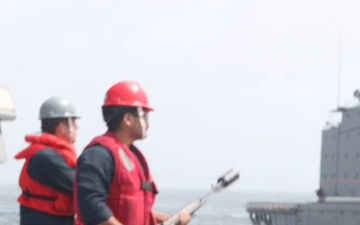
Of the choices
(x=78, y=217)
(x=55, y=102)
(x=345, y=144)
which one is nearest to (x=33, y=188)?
(x=55, y=102)

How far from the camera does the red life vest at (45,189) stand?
23.6 feet

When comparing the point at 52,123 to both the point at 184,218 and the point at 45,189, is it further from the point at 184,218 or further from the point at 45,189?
the point at 184,218

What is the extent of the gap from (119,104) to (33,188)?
4.55ft

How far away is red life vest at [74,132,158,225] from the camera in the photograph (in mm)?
6023

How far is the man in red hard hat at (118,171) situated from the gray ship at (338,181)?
101 ft

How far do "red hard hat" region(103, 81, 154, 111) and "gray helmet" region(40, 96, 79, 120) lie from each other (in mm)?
1383

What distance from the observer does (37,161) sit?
722 centimetres

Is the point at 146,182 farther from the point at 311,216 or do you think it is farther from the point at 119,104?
the point at 311,216

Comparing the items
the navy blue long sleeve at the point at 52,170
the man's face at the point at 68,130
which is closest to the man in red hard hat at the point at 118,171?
the navy blue long sleeve at the point at 52,170

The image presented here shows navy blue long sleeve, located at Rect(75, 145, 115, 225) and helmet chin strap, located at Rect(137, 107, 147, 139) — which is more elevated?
helmet chin strap, located at Rect(137, 107, 147, 139)

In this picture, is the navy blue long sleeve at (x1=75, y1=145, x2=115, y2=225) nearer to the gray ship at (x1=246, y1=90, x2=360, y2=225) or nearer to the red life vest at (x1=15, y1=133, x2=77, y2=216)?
the red life vest at (x1=15, y1=133, x2=77, y2=216)

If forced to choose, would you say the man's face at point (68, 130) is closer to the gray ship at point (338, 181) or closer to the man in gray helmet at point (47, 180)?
the man in gray helmet at point (47, 180)

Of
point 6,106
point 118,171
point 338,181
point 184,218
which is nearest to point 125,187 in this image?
point 118,171

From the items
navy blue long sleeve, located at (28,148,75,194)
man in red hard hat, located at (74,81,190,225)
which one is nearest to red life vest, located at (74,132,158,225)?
man in red hard hat, located at (74,81,190,225)
